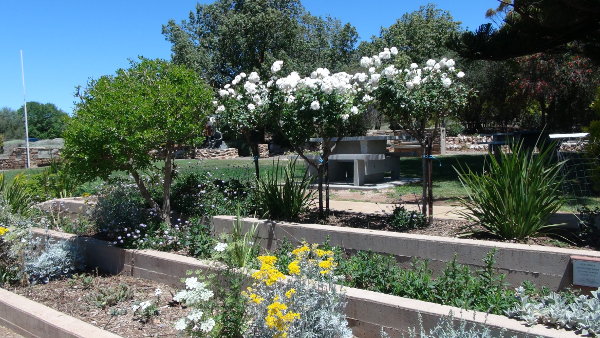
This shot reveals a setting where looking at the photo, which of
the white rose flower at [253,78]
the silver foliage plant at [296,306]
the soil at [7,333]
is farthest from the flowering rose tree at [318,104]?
the soil at [7,333]

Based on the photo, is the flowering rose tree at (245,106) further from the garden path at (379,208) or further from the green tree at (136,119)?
the garden path at (379,208)

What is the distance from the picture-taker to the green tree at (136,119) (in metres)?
6.27

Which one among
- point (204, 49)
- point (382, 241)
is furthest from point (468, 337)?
point (204, 49)

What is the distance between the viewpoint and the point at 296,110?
667 cm

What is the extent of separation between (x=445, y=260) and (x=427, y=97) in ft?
6.72

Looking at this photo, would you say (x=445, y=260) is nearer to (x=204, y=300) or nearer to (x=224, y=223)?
(x=204, y=300)

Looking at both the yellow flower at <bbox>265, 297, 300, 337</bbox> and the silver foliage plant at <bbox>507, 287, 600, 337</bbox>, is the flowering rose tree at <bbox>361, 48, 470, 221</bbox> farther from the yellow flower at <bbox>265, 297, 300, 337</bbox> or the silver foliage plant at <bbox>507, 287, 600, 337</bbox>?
the yellow flower at <bbox>265, 297, 300, 337</bbox>

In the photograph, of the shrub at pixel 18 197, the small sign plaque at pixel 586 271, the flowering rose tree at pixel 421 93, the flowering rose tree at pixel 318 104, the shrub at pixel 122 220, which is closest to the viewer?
the small sign plaque at pixel 586 271

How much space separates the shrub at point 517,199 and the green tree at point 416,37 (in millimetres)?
30149

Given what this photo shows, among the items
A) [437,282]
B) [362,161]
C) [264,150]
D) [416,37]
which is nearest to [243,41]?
[264,150]

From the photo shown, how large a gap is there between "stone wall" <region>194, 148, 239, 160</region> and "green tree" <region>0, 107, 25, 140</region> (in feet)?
98.1

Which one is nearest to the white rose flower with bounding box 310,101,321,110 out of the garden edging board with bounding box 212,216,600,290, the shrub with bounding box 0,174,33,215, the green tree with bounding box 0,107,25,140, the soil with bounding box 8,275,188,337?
the garden edging board with bounding box 212,216,600,290

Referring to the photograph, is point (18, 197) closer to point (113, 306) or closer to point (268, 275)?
point (113, 306)

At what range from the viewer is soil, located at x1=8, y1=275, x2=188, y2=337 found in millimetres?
4875
